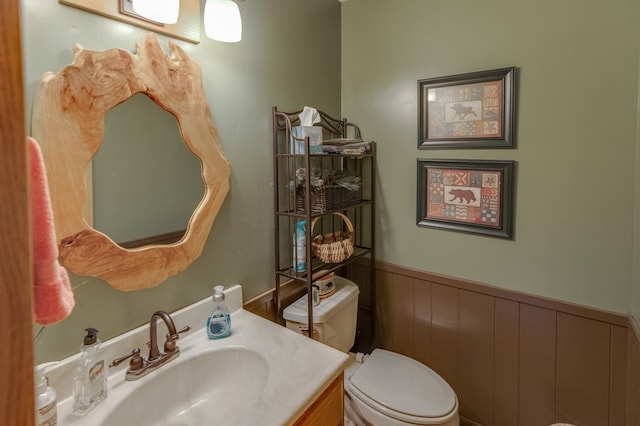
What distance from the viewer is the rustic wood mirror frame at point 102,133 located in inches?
32.8

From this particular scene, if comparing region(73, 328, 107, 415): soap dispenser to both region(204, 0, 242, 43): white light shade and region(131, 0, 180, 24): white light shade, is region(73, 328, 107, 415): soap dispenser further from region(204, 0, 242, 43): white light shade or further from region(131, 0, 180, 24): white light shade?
region(204, 0, 242, 43): white light shade

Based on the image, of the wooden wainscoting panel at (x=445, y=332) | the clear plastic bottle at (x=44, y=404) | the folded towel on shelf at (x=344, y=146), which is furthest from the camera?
the wooden wainscoting panel at (x=445, y=332)

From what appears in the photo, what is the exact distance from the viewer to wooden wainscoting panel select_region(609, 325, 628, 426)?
4.22 feet

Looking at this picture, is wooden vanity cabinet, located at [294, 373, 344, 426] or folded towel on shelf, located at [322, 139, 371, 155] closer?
wooden vanity cabinet, located at [294, 373, 344, 426]

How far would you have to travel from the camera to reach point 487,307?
1.59 meters

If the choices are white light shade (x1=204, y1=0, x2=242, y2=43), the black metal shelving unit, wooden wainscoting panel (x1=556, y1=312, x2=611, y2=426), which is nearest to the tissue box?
the black metal shelving unit

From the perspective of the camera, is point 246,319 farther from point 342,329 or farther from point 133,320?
point 342,329

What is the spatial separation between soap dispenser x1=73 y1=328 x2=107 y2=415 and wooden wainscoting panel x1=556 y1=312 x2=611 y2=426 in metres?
1.67

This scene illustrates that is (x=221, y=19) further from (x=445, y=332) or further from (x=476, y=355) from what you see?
(x=476, y=355)

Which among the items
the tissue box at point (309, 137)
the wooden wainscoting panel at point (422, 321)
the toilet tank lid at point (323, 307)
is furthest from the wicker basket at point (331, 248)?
the wooden wainscoting panel at point (422, 321)

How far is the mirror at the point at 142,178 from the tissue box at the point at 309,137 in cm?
46

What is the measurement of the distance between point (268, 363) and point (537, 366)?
122 cm

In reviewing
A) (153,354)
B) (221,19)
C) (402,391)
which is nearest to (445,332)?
(402,391)

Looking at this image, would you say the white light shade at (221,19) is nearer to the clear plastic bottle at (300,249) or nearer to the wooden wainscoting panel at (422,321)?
the clear plastic bottle at (300,249)
